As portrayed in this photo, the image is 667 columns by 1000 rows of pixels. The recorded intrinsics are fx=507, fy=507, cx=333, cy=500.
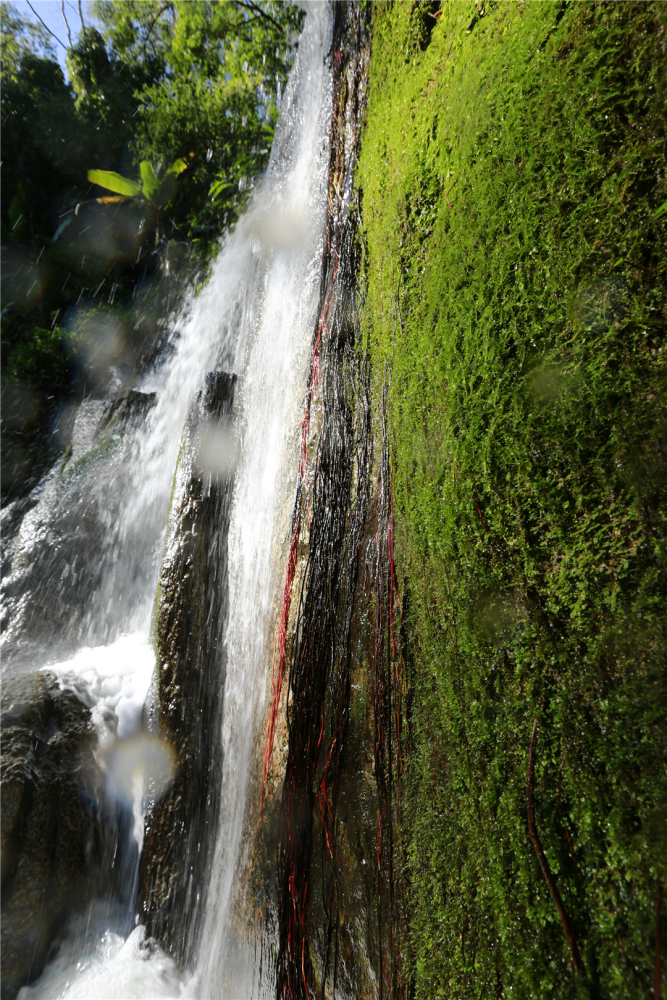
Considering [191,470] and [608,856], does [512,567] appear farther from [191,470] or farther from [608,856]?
[191,470]

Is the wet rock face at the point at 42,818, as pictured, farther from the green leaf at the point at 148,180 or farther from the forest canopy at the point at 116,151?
the green leaf at the point at 148,180

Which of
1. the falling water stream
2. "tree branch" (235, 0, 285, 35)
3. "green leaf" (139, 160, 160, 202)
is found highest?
"tree branch" (235, 0, 285, 35)

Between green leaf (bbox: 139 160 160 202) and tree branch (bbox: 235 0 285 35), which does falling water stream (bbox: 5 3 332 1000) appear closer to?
green leaf (bbox: 139 160 160 202)

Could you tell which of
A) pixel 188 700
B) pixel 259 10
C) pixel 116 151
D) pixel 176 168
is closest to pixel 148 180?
pixel 176 168

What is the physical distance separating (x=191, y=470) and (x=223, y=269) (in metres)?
3.25

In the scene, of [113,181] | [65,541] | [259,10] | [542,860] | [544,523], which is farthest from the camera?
[259,10]

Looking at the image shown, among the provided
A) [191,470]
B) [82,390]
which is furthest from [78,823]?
[82,390]

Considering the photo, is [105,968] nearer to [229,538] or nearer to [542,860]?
[229,538]

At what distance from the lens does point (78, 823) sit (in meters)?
3.43

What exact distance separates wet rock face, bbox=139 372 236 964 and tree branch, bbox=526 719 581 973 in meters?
1.96

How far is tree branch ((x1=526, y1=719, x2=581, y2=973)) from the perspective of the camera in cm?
124

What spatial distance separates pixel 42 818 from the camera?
3342 mm

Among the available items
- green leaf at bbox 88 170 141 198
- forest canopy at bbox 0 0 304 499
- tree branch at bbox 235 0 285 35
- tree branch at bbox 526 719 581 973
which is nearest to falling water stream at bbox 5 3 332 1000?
tree branch at bbox 526 719 581 973

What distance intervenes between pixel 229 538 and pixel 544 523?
219 cm
